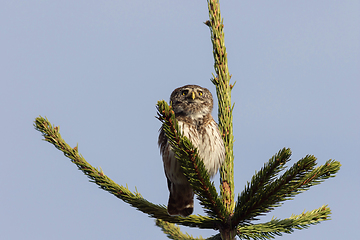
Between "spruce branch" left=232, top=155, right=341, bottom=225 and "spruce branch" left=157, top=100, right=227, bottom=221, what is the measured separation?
0.20 metres

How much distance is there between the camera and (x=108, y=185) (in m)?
3.20

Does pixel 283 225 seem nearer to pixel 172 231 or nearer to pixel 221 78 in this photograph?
pixel 172 231

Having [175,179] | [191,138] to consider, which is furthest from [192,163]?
[175,179]

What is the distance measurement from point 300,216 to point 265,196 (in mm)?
564

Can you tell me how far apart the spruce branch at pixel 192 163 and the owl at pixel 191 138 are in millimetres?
1041

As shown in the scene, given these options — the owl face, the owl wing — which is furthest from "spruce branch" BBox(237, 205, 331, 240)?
the owl face

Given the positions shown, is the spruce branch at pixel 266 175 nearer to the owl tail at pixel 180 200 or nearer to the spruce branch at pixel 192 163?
the spruce branch at pixel 192 163

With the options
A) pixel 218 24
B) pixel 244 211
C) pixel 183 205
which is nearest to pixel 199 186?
pixel 244 211

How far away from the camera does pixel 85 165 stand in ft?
10.4

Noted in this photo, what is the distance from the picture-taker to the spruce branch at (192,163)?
2.44 m

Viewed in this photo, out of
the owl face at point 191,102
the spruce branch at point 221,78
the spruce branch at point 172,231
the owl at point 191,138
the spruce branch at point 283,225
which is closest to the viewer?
the spruce branch at point 283,225

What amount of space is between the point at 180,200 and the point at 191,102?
1.33 meters

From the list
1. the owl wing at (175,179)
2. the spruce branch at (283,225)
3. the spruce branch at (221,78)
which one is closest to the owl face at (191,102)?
the owl wing at (175,179)

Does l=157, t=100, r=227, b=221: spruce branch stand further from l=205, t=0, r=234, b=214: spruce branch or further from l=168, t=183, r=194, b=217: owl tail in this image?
l=205, t=0, r=234, b=214: spruce branch
